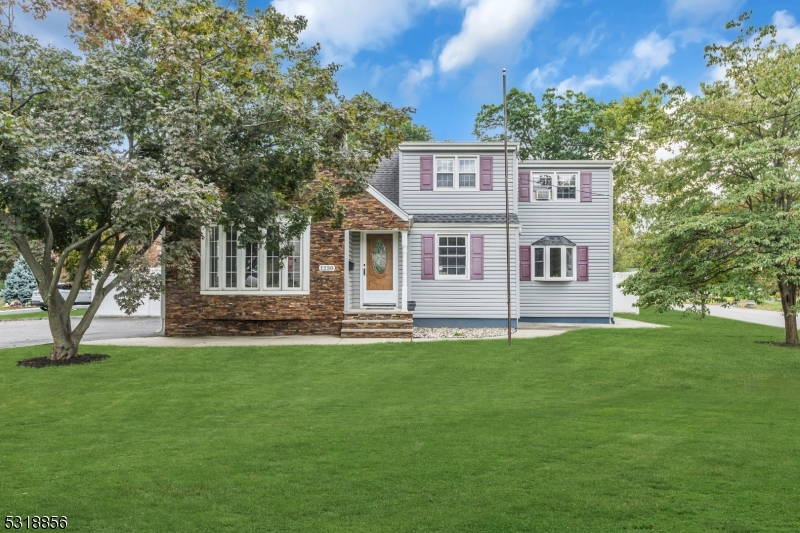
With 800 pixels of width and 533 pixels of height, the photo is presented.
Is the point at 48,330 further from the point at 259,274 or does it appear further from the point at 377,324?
the point at 377,324

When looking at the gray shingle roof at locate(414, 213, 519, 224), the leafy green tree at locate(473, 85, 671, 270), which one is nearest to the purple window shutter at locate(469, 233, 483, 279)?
the gray shingle roof at locate(414, 213, 519, 224)

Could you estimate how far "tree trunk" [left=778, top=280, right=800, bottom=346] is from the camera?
14.6m

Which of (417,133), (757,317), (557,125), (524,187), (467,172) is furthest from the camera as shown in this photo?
(417,133)

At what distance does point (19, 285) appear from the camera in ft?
111

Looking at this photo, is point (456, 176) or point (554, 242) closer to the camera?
point (456, 176)

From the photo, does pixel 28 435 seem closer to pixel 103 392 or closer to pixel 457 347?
pixel 103 392

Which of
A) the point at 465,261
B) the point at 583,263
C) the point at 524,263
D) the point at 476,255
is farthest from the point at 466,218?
the point at 583,263

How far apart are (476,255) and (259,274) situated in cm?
649

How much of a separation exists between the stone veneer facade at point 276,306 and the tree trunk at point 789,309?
9.49 meters

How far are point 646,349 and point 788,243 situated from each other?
164 inches

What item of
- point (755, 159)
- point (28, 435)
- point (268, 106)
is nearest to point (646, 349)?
point (755, 159)

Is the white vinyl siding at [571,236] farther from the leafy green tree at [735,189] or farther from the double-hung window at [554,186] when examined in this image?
the leafy green tree at [735,189]

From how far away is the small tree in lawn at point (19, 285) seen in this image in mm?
33656

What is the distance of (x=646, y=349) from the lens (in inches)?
500
